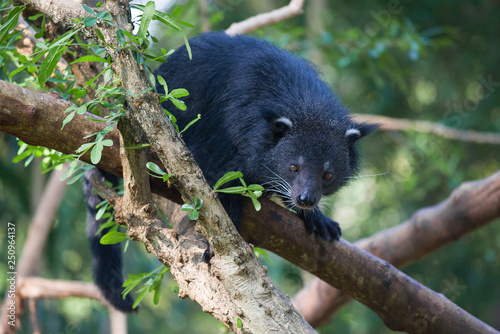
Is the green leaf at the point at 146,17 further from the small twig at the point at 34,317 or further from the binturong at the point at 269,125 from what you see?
the small twig at the point at 34,317

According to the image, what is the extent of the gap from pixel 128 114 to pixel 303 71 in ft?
6.05

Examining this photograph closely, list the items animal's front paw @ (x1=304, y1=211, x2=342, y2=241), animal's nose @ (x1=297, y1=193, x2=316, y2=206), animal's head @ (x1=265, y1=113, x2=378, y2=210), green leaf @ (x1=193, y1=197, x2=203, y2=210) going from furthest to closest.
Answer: animal's front paw @ (x1=304, y1=211, x2=342, y2=241)
animal's head @ (x1=265, y1=113, x2=378, y2=210)
animal's nose @ (x1=297, y1=193, x2=316, y2=206)
green leaf @ (x1=193, y1=197, x2=203, y2=210)

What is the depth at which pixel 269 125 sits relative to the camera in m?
3.33

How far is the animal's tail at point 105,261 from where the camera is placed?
343cm

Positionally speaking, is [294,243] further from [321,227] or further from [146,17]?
[146,17]

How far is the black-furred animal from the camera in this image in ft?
10.9

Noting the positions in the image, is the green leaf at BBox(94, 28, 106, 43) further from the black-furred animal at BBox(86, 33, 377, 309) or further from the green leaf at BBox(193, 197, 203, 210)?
the black-furred animal at BBox(86, 33, 377, 309)

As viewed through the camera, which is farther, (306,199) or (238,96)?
(238,96)

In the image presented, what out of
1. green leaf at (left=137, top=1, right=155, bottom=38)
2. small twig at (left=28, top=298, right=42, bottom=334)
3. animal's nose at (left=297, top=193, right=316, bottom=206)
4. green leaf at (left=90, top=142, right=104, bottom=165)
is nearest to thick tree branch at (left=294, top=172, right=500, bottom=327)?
animal's nose at (left=297, top=193, right=316, bottom=206)

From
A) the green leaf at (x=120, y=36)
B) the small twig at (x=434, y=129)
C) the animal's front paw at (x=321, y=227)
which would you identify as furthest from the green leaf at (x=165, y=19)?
the small twig at (x=434, y=129)

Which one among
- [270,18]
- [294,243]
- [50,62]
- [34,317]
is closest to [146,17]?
[50,62]

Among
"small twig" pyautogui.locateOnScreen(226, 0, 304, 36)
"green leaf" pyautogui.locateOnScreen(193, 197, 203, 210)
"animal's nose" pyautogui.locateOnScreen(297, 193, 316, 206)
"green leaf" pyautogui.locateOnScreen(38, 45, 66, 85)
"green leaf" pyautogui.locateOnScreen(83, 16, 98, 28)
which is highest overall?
"green leaf" pyautogui.locateOnScreen(83, 16, 98, 28)

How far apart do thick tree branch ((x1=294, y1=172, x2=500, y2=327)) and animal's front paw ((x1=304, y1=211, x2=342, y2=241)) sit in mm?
1369

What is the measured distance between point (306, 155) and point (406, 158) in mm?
5628
